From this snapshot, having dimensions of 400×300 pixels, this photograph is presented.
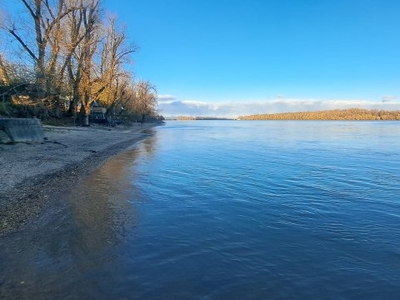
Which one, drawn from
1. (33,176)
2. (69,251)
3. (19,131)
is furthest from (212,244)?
(19,131)

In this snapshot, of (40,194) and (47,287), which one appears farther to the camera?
(40,194)

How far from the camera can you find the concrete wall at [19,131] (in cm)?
1967

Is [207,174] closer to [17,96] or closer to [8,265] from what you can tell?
[8,265]

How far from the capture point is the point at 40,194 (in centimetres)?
1008

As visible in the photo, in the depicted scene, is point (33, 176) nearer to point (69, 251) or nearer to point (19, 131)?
point (69, 251)

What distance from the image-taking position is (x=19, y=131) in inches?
824

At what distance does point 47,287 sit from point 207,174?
1096 centimetres

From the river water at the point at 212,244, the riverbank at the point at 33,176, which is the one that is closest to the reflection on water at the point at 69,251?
the river water at the point at 212,244

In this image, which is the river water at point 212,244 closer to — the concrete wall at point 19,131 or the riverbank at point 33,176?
the riverbank at point 33,176

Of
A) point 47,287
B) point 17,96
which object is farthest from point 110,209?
point 17,96

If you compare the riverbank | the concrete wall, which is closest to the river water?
the riverbank

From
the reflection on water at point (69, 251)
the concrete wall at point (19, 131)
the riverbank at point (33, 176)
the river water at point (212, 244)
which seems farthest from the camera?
the concrete wall at point (19, 131)

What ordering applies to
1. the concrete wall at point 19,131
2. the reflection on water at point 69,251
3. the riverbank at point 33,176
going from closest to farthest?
the reflection on water at point 69,251
the riverbank at point 33,176
the concrete wall at point 19,131

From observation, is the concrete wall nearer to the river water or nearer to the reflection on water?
the river water
